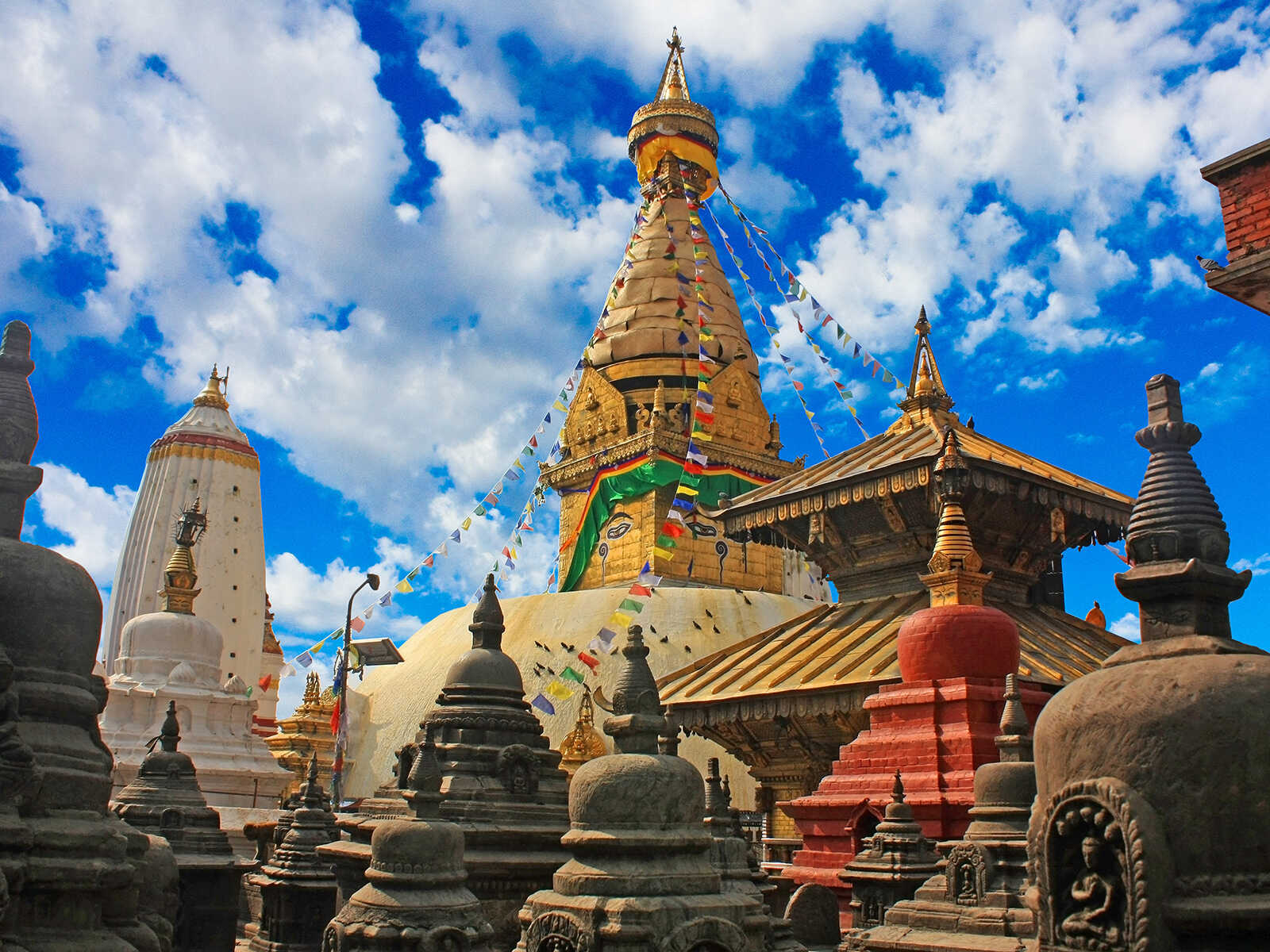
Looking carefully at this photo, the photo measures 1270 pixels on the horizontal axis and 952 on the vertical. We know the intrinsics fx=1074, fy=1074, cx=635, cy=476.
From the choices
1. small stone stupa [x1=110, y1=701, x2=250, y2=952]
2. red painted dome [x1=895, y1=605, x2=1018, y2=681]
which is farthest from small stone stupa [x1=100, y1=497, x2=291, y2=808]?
red painted dome [x1=895, y1=605, x2=1018, y2=681]

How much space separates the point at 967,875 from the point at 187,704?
19.4 metres

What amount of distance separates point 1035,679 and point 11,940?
10.3m

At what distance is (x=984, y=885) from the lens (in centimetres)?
698

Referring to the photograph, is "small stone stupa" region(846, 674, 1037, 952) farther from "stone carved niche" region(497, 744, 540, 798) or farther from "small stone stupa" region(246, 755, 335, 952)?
"small stone stupa" region(246, 755, 335, 952)

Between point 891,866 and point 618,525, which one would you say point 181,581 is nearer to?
point 618,525

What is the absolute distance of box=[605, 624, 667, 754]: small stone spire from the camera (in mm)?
6066

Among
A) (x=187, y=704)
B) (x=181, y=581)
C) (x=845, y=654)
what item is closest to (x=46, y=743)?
(x=845, y=654)

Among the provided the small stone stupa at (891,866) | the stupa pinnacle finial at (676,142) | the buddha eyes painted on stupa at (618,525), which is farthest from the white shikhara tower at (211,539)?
the small stone stupa at (891,866)

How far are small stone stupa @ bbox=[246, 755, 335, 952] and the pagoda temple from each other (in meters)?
5.98

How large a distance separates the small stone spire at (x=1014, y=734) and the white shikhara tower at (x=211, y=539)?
98.6ft

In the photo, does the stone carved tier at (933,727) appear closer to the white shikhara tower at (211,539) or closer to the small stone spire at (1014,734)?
the small stone spire at (1014,734)

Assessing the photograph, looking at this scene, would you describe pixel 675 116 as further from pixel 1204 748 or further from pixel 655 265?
pixel 1204 748

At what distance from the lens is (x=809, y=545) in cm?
1780

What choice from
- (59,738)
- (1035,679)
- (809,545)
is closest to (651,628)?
(809,545)
